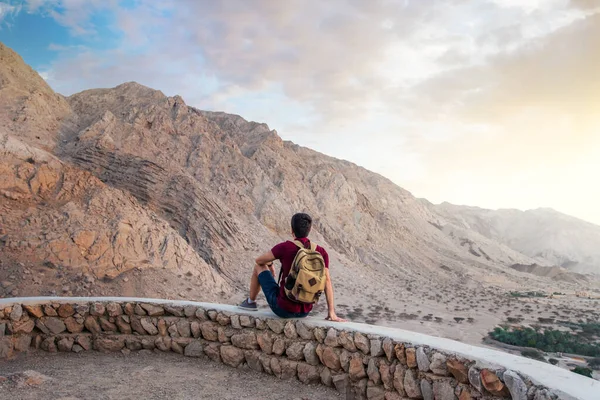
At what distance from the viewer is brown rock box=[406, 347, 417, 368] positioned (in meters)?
3.77

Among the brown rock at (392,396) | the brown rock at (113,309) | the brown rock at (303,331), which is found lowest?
the brown rock at (392,396)

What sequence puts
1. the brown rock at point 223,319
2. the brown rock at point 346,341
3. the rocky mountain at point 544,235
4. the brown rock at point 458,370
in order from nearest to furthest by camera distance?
the brown rock at point 458,370
the brown rock at point 346,341
the brown rock at point 223,319
the rocky mountain at point 544,235

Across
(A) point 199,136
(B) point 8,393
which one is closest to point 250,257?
(A) point 199,136

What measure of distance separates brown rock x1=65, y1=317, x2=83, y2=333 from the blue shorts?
2.71 meters

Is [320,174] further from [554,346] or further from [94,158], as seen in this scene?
[554,346]

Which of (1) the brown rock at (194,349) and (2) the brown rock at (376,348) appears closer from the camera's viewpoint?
(2) the brown rock at (376,348)

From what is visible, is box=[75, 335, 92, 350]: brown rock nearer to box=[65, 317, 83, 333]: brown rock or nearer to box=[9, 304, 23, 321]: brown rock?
box=[65, 317, 83, 333]: brown rock

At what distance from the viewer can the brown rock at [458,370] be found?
337 cm

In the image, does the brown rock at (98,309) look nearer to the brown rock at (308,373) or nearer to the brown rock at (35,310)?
the brown rock at (35,310)

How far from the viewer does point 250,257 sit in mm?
21312

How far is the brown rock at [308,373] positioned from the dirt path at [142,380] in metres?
0.06

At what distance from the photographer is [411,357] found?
3.79m

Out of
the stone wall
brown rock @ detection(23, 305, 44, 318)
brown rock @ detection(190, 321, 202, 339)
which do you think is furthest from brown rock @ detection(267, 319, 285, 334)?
brown rock @ detection(23, 305, 44, 318)

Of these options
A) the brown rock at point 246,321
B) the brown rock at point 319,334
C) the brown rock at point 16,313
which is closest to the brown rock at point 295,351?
the brown rock at point 319,334
